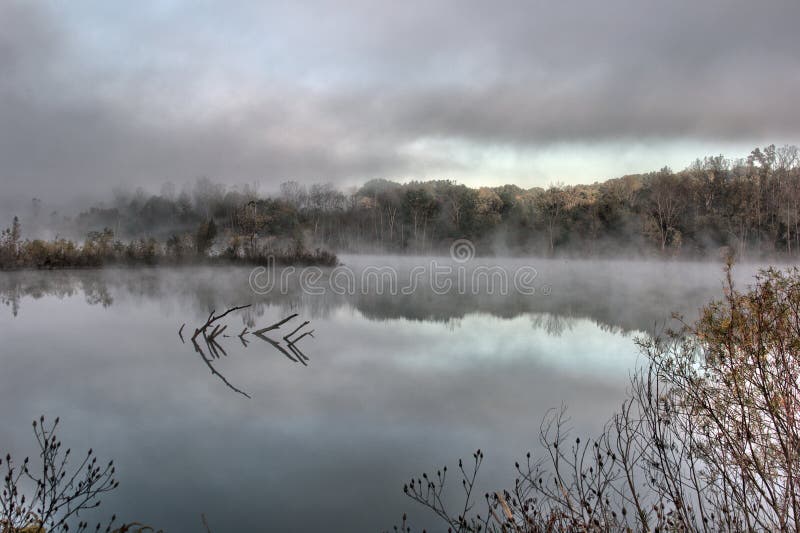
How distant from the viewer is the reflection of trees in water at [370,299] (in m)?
15.6

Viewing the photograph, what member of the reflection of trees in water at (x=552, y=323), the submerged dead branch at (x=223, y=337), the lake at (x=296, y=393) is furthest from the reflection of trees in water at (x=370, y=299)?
the submerged dead branch at (x=223, y=337)

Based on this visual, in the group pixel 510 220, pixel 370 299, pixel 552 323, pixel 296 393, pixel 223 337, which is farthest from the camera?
pixel 510 220

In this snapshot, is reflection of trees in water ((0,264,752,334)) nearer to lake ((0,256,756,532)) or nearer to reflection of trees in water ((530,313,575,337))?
reflection of trees in water ((530,313,575,337))

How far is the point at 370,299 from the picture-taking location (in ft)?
A: 67.4

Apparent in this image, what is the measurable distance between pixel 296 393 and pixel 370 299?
43.2 ft

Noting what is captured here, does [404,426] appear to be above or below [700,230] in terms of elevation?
below

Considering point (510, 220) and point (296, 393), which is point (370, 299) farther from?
point (510, 220)

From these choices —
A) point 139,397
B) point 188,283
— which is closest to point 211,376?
point 139,397

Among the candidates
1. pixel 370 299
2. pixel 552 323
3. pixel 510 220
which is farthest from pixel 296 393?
pixel 510 220

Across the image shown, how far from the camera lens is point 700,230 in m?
36.4

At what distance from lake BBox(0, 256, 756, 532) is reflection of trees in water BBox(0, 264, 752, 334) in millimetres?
222

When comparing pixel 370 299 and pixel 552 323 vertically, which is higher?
pixel 370 299

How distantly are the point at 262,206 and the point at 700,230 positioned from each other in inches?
1248

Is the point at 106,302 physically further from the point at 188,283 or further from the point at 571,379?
the point at 571,379
